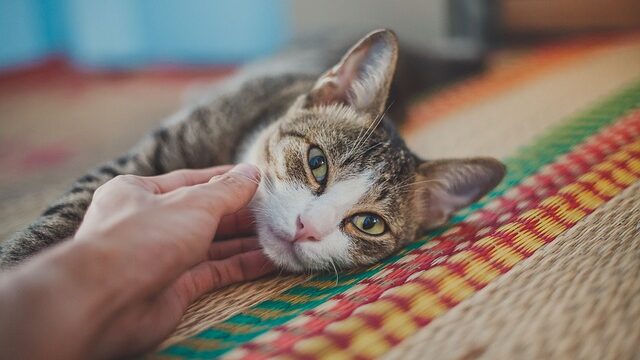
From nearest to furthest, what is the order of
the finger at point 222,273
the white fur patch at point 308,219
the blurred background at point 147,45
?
1. the finger at point 222,273
2. the white fur patch at point 308,219
3. the blurred background at point 147,45

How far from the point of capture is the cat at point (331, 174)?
1152mm

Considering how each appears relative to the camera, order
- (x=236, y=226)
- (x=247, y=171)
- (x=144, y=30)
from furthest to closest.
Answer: (x=144, y=30) < (x=236, y=226) < (x=247, y=171)

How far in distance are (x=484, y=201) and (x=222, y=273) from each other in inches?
29.0

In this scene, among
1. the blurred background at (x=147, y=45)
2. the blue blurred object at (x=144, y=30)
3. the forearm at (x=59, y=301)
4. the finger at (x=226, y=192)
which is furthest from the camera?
the blue blurred object at (x=144, y=30)

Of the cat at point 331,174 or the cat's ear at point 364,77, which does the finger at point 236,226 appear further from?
the cat's ear at point 364,77

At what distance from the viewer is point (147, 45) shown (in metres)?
4.76

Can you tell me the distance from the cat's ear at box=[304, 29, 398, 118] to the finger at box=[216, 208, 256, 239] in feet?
1.37

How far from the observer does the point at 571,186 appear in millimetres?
1264

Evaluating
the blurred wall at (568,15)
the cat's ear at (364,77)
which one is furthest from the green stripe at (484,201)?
the blurred wall at (568,15)

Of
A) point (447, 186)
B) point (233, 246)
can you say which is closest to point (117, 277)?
point (233, 246)

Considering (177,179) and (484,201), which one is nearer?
(177,179)

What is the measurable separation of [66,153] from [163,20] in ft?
8.09

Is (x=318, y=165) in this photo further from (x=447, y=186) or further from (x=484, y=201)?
(x=484, y=201)

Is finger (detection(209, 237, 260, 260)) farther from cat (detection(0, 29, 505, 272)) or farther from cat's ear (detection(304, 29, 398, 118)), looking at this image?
cat's ear (detection(304, 29, 398, 118))
